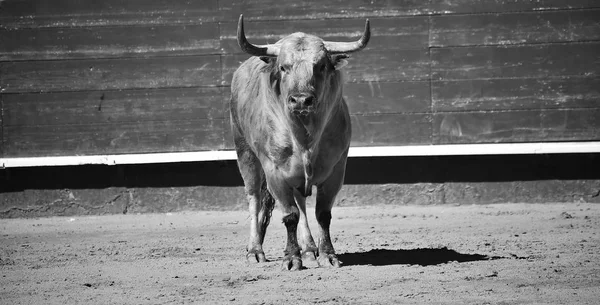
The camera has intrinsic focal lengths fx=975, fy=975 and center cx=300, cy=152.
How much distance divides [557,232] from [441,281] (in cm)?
266

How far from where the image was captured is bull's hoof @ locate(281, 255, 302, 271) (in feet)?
19.2

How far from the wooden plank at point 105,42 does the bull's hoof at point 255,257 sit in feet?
12.4

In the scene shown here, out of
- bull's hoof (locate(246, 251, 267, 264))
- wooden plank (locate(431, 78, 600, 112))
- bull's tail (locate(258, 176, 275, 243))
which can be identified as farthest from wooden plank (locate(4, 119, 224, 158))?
bull's hoof (locate(246, 251, 267, 264))

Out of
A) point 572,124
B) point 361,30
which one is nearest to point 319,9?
point 361,30

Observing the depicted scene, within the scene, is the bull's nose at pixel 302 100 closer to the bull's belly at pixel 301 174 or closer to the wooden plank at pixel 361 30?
the bull's belly at pixel 301 174

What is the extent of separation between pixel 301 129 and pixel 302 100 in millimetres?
324

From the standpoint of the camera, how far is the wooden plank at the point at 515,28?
9.52 m

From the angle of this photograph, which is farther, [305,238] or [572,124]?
[572,124]

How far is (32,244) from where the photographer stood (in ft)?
25.7

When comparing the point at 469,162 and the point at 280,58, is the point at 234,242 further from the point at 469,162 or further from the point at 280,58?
the point at 469,162

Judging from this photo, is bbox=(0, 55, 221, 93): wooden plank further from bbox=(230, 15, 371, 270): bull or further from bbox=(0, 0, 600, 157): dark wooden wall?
bbox=(230, 15, 371, 270): bull

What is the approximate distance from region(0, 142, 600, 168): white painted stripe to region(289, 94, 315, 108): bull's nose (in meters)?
3.96

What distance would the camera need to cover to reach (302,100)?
18.5 feet

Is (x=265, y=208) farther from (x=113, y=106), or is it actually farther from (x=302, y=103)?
(x=113, y=106)
